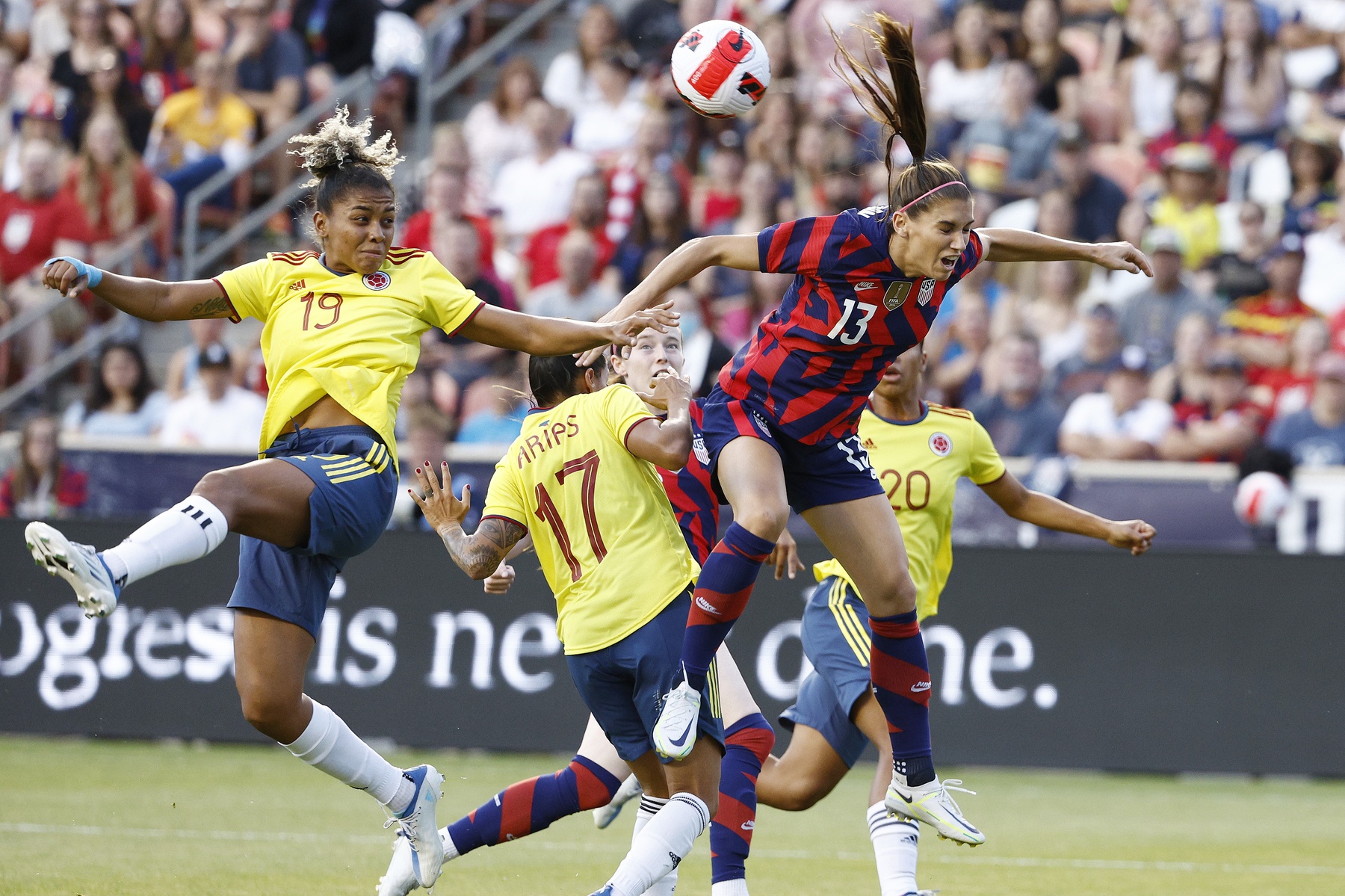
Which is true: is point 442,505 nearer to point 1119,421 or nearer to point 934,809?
point 934,809

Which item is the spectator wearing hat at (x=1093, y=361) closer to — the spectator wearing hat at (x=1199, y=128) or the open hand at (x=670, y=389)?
the spectator wearing hat at (x=1199, y=128)

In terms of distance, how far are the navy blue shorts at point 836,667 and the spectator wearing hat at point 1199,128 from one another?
27.5ft

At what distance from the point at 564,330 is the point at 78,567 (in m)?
1.72

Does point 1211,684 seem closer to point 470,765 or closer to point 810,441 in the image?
point 470,765

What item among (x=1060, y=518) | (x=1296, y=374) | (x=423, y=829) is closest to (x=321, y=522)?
(x=423, y=829)

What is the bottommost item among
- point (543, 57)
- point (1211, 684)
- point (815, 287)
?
point (1211, 684)

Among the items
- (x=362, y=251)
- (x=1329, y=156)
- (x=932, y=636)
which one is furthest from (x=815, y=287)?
(x=1329, y=156)

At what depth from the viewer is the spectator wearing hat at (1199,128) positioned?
13.9 m

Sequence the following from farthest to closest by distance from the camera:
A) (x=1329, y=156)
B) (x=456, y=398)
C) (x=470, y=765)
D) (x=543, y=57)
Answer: (x=543, y=57) < (x=1329, y=156) < (x=456, y=398) < (x=470, y=765)

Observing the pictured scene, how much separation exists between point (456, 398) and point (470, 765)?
11.3 feet

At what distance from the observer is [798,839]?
8.29 meters

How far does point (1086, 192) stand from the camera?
44.8 feet

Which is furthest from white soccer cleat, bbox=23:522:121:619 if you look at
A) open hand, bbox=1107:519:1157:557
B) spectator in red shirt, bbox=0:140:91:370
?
spectator in red shirt, bbox=0:140:91:370

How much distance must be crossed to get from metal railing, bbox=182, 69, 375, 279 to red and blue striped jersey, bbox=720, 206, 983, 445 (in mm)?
9076
